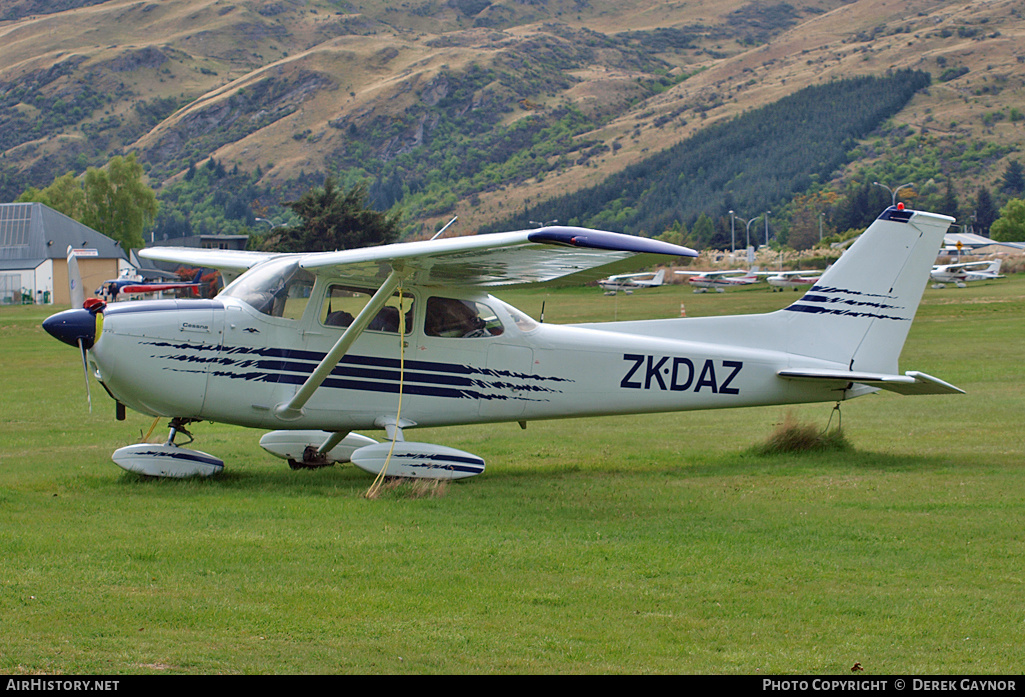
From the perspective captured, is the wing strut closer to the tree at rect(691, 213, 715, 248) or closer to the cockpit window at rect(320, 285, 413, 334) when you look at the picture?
the cockpit window at rect(320, 285, 413, 334)

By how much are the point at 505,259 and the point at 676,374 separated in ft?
9.58

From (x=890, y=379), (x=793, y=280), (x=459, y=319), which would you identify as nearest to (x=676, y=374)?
(x=890, y=379)

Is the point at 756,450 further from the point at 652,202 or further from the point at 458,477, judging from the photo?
the point at 652,202

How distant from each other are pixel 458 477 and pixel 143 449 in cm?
312

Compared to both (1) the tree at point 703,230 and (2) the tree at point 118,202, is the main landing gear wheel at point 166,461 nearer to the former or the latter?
(2) the tree at point 118,202

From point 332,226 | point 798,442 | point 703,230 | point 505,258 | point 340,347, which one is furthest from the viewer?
point 703,230

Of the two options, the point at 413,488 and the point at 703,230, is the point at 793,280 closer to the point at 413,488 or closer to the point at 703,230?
the point at 413,488

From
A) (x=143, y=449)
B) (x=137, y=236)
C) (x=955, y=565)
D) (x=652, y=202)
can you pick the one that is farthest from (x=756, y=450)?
(x=652, y=202)

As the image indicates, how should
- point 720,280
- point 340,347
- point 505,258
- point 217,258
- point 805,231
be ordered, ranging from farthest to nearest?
point 805,231 < point 720,280 < point 217,258 < point 340,347 < point 505,258

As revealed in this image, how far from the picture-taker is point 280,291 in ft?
32.2

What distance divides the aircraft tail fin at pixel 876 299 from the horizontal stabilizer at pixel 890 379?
30 centimetres

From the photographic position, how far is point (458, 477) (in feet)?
31.8

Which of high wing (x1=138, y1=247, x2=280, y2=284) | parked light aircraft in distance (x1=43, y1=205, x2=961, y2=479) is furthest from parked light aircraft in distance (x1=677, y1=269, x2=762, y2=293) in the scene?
high wing (x1=138, y1=247, x2=280, y2=284)

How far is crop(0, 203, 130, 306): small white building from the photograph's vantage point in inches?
3393
